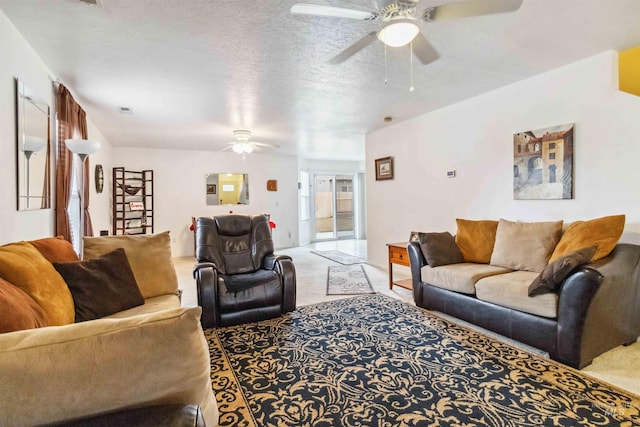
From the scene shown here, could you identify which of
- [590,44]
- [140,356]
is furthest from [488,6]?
[140,356]

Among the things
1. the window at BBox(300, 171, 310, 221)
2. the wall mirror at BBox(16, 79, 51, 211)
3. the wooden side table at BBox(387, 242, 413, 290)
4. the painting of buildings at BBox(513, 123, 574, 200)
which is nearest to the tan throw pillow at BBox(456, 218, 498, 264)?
the painting of buildings at BBox(513, 123, 574, 200)

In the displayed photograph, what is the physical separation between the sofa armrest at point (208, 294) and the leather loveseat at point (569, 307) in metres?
2.20

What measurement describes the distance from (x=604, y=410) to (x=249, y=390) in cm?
198

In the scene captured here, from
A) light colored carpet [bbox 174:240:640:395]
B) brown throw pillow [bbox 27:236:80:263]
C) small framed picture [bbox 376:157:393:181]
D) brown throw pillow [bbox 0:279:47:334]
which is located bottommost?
light colored carpet [bbox 174:240:640:395]

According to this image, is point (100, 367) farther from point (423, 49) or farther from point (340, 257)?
point (340, 257)

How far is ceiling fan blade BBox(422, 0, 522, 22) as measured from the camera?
163 centimetres

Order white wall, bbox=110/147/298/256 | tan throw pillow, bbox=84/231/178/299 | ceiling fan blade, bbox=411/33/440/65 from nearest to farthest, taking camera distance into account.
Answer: ceiling fan blade, bbox=411/33/440/65 → tan throw pillow, bbox=84/231/178/299 → white wall, bbox=110/147/298/256

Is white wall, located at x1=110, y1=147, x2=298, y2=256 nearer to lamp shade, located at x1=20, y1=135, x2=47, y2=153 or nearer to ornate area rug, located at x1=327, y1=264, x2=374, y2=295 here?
ornate area rug, located at x1=327, y1=264, x2=374, y2=295

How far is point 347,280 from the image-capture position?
4.70m

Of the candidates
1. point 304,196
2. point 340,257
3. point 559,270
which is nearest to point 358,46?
point 559,270

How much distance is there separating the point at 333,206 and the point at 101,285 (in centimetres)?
754

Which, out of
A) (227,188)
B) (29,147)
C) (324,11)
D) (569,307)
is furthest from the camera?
(227,188)

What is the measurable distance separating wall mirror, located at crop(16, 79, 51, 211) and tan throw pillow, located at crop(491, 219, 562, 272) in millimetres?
4013

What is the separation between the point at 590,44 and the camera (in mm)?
2566
